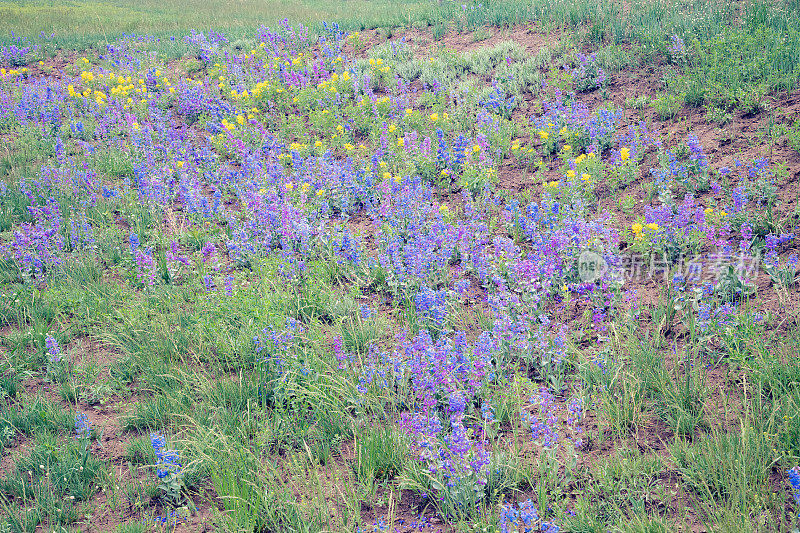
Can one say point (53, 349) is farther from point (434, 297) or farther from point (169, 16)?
point (169, 16)

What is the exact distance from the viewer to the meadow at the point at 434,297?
3.04m

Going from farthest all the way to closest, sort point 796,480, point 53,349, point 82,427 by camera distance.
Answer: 1. point 53,349
2. point 82,427
3. point 796,480

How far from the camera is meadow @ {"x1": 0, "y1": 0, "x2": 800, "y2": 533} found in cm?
304

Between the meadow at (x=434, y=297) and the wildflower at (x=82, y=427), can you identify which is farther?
the wildflower at (x=82, y=427)

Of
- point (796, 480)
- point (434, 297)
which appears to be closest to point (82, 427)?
point (434, 297)

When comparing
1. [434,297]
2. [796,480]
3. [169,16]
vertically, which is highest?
[169,16]

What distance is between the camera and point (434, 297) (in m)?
4.12

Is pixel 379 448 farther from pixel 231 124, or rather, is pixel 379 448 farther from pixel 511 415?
pixel 231 124

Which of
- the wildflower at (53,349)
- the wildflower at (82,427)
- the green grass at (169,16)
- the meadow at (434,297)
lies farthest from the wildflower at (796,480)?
the green grass at (169,16)

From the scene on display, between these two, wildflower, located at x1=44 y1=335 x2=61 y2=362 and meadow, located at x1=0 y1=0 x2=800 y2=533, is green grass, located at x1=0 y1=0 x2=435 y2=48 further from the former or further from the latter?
wildflower, located at x1=44 y1=335 x2=61 y2=362

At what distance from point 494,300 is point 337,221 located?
2.39 m

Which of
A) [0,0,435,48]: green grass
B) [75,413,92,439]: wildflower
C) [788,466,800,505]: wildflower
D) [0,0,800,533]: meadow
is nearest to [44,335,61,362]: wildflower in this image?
[0,0,800,533]: meadow

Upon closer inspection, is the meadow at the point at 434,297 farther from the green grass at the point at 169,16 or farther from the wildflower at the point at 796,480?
the green grass at the point at 169,16

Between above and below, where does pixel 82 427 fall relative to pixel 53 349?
below
